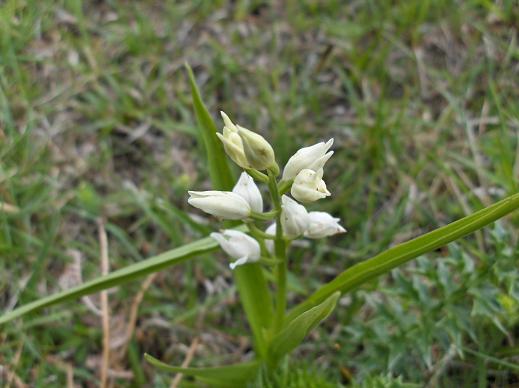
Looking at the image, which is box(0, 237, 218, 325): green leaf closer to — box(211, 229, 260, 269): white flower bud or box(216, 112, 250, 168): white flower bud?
box(211, 229, 260, 269): white flower bud

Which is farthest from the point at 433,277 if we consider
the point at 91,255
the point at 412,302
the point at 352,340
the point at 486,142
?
the point at 91,255

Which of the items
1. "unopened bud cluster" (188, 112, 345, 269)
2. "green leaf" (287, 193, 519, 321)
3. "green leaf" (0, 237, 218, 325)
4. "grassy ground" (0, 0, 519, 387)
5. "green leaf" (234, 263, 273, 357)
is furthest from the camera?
"grassy ground" (0, 0, 519, 387)

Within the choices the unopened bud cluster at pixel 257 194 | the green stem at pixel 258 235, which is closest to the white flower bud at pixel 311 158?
the unopened bud cluster at pixel 257 194

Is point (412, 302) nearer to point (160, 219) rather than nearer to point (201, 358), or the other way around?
point (201, 358)

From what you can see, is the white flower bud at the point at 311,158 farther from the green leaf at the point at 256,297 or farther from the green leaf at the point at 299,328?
the green leaf at the point at 256,297

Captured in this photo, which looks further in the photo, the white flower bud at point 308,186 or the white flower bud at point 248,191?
the white flower bud at point 248,191

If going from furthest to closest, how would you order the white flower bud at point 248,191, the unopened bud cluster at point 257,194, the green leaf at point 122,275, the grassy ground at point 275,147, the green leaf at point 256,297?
the grassy ground at point 275,147 < the green leaf at point 256,297 < the green leaf at point 122,275 < the white flower bud at point 248,191 < the unopened bud cluster at point 257,194

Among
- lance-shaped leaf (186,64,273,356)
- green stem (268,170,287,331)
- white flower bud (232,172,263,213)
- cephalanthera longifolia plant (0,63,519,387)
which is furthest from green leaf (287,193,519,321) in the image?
white flower bud (232,172,263,213)
